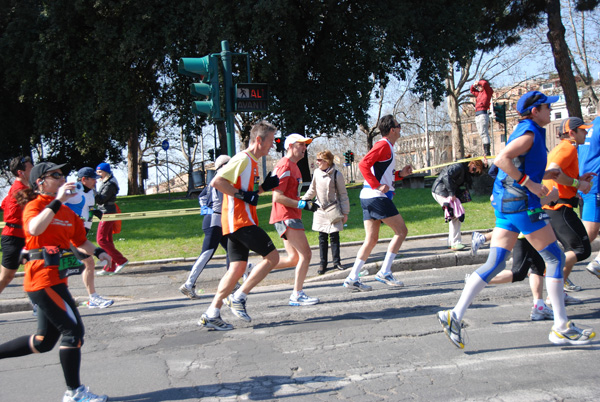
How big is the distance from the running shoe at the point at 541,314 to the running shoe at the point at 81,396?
367 cm

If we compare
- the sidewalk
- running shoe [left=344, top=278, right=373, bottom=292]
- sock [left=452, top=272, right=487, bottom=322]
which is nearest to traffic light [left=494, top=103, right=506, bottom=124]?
the sidewalk

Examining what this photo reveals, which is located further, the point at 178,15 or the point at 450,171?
the point at 178,15

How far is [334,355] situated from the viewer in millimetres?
4457

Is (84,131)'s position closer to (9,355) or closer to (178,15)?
(178,15)

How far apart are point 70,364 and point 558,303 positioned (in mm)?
3546

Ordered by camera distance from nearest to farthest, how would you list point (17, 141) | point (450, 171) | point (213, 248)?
point (213, 248) < point (450, 171) < point (17, 141)

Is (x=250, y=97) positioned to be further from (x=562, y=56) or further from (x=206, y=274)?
(x=562, y=56)

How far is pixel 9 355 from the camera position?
3.82m

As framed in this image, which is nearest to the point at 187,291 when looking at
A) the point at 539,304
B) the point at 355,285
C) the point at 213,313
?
the point at 213,313

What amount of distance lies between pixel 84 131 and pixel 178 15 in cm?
732

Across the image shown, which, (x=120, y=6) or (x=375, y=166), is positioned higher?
(x=120, y=6)

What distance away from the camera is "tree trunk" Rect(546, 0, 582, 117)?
20.9m

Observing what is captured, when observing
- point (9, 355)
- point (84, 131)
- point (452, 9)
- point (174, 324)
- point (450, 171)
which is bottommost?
point (174, 324)

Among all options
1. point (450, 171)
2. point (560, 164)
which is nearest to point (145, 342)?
point (560, 164)
